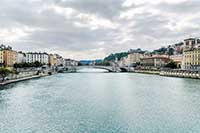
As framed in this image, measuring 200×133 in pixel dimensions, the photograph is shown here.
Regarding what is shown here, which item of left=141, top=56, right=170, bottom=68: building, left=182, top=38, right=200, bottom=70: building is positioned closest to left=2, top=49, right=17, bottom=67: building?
left=182, top=38, right=200, bottom=70: building

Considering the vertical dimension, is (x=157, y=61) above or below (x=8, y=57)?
below

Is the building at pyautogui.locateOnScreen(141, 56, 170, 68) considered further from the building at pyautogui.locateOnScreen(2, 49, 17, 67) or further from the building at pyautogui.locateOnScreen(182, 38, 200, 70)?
the building at pyautogui.locateOnScreen(2, 49, 17, 67)

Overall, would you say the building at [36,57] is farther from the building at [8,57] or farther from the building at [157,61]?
the building at [157,61]

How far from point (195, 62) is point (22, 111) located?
44318mm

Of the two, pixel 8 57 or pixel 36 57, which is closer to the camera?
pixel 8 57

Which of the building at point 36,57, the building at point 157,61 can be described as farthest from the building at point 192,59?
the building at point 36,57

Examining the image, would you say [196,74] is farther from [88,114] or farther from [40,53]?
[40,53]

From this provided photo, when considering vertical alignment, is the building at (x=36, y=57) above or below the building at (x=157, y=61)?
above

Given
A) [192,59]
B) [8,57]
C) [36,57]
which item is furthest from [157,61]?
[8,57]

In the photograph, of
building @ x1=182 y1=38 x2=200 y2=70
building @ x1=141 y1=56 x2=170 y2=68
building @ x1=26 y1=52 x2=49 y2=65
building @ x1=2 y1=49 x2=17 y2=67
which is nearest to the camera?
building @ x1=182 y1=38 x2=200 y2=70

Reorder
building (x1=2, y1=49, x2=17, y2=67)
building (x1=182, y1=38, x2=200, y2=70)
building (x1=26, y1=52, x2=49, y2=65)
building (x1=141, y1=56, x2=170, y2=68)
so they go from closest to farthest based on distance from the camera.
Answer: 1. building (x1=182, y1=38, x2=200, y2=70)
2. building (x1=2, y1=49, x2=17, y2=67)
3. building (x1=141, y1=56, x2=170, y2=68)
4. building (x1=26, y1=52, x2=49, y2=65)

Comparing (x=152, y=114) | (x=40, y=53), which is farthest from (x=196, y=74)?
(x=40, y=53)

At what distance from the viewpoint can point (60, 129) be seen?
34.2ft

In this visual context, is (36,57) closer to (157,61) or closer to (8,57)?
(8,57)
